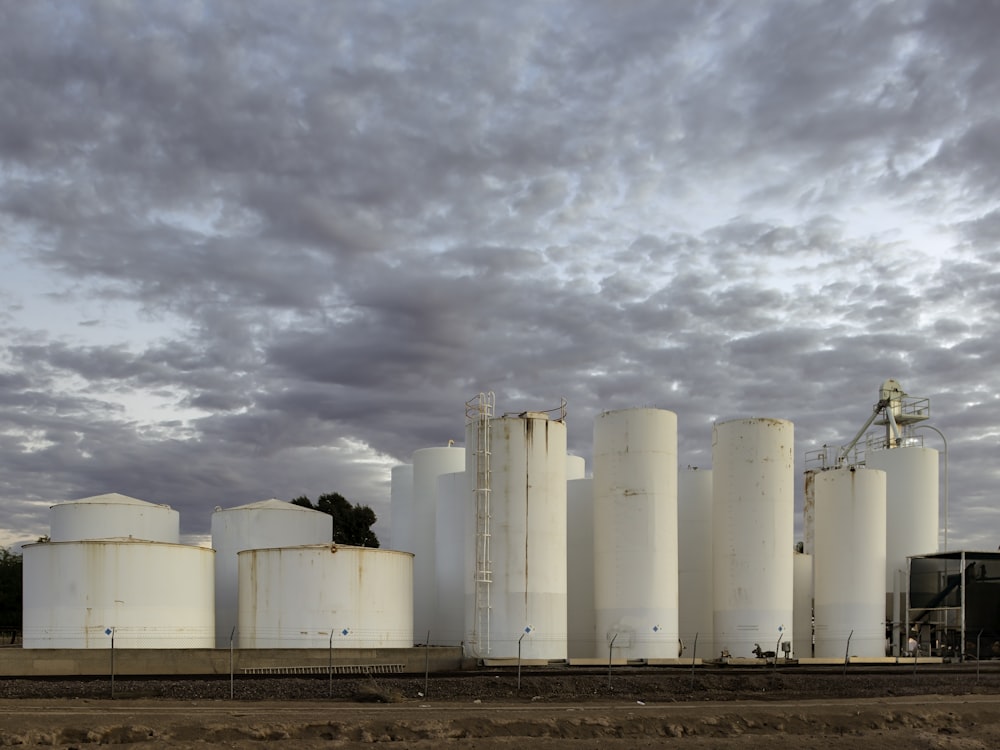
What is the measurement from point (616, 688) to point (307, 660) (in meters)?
12.0

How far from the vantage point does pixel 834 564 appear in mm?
52281

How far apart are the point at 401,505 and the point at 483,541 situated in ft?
49.7

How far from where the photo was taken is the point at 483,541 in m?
43.4

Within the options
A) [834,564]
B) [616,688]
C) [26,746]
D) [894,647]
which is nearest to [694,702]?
[616,688]

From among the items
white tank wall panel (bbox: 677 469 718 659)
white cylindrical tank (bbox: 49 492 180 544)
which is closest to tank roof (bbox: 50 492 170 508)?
white cylindrical tank (bbox: 49 492 180 544)

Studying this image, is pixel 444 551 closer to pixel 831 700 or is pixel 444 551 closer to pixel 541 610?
pixel 541 610

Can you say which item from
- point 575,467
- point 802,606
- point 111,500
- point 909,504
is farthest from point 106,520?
point 909,504

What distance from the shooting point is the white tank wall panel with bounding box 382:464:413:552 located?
56438 millimetres

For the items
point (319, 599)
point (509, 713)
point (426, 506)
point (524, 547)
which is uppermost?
point (426, 506)

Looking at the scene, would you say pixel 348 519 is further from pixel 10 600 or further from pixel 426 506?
pixel 426 506

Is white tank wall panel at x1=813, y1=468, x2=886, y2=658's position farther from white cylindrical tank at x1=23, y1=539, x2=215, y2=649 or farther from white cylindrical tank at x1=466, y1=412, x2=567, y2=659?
white cylindrical tank at x1=23, y1=539, x2=215, y2=649

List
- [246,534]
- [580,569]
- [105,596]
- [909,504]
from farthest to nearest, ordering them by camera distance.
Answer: [909,504], [246,534], [580,569], [105,596]

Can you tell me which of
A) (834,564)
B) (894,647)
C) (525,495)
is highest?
(525,495)

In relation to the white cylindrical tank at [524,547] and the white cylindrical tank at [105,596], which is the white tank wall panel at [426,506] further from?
the white cylindrical tank at [105,596]
